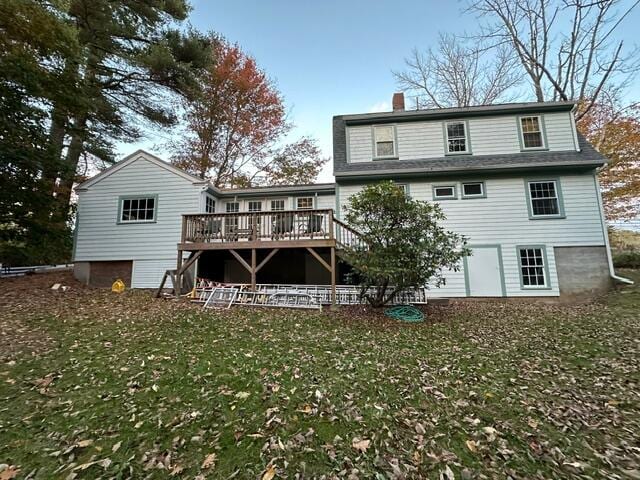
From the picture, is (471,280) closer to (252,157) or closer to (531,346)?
(531,346)

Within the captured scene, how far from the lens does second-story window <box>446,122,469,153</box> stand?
1142 centimetres

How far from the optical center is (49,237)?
10664 millimetres

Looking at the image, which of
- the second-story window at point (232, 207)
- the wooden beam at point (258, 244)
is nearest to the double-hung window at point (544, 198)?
the wooden beam at point (258, 244)

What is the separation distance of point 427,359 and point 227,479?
355cm

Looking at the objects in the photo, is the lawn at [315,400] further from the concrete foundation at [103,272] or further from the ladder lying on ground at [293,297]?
the concrete foundation at [103,272]

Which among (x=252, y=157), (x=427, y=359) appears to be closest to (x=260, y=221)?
(x=427, y=359)

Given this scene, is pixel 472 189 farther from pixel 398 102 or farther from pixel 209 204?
pixel 209 204

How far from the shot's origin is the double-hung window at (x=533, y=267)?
10.1 metres

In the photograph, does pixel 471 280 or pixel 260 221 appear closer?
pixel 260 221

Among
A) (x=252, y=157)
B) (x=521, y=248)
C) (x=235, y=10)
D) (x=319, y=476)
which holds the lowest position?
(x=319, y=476)

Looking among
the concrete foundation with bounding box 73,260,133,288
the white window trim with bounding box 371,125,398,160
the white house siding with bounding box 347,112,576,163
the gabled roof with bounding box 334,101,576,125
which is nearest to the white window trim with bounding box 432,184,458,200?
the white house siding with bounding box 347,112,576,163

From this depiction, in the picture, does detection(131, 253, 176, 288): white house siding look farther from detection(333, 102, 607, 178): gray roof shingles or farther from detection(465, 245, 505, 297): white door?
detection(465, 245, 505, 297): white door

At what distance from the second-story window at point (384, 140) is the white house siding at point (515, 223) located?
2.94 metres

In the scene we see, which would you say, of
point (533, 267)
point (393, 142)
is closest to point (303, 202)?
point (393, 142)
